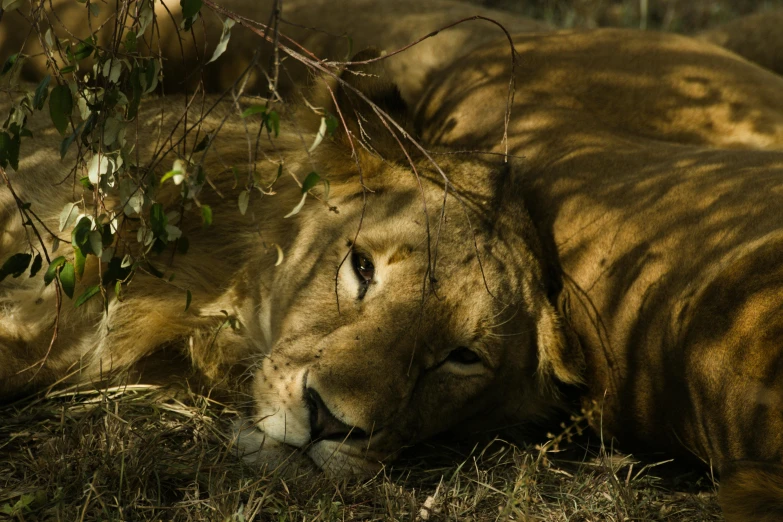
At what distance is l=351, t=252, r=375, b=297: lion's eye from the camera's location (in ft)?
8.58

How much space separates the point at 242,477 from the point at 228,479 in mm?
39

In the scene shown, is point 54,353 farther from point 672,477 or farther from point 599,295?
point 672,477

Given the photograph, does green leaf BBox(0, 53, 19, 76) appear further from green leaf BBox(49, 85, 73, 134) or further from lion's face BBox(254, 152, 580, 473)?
lion's face BBox(254, 152, 580, 473)

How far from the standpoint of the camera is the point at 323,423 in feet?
7.68

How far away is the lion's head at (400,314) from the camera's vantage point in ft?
7.90

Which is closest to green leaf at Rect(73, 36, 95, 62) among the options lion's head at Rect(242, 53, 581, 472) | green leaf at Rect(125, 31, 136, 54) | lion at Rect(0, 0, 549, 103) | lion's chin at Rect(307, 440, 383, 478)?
green leaf at Rect(125, 31, 136, 54)

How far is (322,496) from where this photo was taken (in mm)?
2391

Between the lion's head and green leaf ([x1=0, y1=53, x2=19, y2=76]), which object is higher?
green leaf ([x1=0, y1=53, x2=19, y2=76])

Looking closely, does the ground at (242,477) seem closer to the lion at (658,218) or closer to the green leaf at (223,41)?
the lion at (658,218)

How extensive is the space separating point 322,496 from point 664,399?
0.91 meters

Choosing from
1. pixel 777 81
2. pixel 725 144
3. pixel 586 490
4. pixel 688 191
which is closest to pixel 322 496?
pixel 586 490

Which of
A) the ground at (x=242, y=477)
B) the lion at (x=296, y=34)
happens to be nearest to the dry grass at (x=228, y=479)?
the ground at (x=242, y=477)

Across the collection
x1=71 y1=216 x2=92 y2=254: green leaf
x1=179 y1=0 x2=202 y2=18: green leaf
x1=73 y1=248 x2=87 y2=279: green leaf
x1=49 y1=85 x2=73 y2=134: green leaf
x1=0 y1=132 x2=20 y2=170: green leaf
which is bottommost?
x1=73 y1=248 x2=87 y2=279: green leaf

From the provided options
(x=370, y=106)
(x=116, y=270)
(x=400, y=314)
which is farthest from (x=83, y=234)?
(x=370, y=106)
